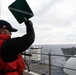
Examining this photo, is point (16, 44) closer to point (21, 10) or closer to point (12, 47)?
point (12, 47)

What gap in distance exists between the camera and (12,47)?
7.07 feet

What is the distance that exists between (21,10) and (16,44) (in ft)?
1.09

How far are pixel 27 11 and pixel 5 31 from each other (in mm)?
290

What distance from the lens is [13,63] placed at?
7.34 feet

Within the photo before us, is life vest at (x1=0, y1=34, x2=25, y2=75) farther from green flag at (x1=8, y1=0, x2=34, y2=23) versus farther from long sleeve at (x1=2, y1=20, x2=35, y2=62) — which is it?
green flag at (x1=8, y1=0, x2=34, y2=23)

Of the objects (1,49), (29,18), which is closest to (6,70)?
(1,49)

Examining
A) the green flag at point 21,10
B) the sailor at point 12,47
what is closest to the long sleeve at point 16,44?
the sailor at point 12,47

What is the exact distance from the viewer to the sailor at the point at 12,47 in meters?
2.16

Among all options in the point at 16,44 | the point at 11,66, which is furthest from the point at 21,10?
the point at 11,66

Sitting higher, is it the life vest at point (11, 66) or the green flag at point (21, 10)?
the green flag at point (21, 10)

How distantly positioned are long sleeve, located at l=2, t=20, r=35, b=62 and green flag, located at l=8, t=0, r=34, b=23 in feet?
0.38

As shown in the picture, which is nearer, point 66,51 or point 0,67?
point 0,67

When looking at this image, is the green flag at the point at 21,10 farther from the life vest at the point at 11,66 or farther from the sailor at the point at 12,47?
the life vest at the point at 11,66

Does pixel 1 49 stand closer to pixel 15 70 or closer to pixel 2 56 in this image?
pixel 2 56
